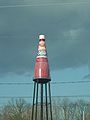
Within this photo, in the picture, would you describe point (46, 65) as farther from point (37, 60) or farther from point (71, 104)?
point (71, 104)

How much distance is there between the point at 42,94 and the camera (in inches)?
1571

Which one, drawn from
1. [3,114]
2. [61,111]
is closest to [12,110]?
[3,114]

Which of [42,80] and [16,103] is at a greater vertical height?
[16,103]

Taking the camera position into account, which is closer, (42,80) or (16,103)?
(42,80)

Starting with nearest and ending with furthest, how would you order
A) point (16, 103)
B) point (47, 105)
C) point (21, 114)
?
point (47, 105), point (21, 114), point (16, 103)

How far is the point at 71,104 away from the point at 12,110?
50.1 ft

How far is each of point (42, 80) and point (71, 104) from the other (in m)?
65.5

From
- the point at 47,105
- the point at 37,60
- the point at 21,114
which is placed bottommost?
the point at 47,105

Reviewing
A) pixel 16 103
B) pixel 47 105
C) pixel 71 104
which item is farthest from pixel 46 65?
pixel 71 104

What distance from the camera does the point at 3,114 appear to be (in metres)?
90.9

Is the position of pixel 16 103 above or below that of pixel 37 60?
above

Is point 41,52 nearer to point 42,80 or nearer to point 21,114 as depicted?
point 42,80

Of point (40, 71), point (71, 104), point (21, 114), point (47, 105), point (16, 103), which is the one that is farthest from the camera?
point (71, 104)

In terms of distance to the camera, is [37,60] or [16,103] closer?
[37,60]
